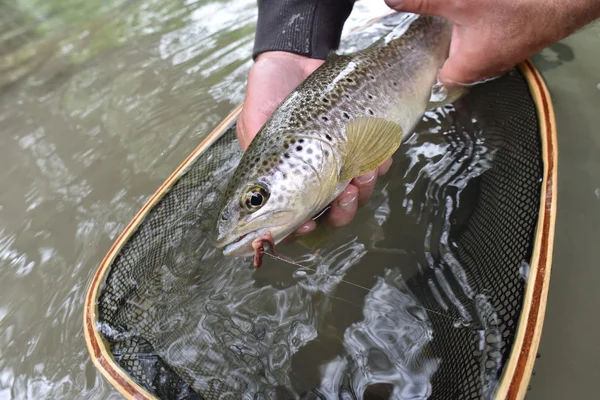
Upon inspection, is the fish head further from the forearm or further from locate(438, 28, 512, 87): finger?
locate(438, 28, 512, 87): finger

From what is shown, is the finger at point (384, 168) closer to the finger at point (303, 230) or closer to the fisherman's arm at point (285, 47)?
the fisherman's arm at point (285, 47)

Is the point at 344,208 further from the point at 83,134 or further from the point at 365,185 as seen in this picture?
the point at 83,134

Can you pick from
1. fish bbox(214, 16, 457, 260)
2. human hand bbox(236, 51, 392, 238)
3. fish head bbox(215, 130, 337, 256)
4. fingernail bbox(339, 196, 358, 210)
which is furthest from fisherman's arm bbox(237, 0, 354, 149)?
fingernail bbox(339, 196, 358, 210)

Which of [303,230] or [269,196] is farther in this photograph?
[303,230]

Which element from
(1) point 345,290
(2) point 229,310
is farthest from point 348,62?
(2) point 229,310


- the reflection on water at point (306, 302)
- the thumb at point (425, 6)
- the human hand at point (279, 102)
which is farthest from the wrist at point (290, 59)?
the reflection on water at point (306, 302)

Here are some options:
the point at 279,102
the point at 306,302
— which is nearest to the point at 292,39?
the point at 279,102

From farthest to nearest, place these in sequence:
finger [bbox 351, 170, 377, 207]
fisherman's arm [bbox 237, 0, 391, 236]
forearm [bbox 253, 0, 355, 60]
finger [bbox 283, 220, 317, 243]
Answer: forearm [bbox 253, 0, 355, 60] → fisherman's arm [bbox 237, 0, 391, 236] → finger [bbox 351, 170, 377, 207] → finger [bbox 283, 220, 317, 243]
